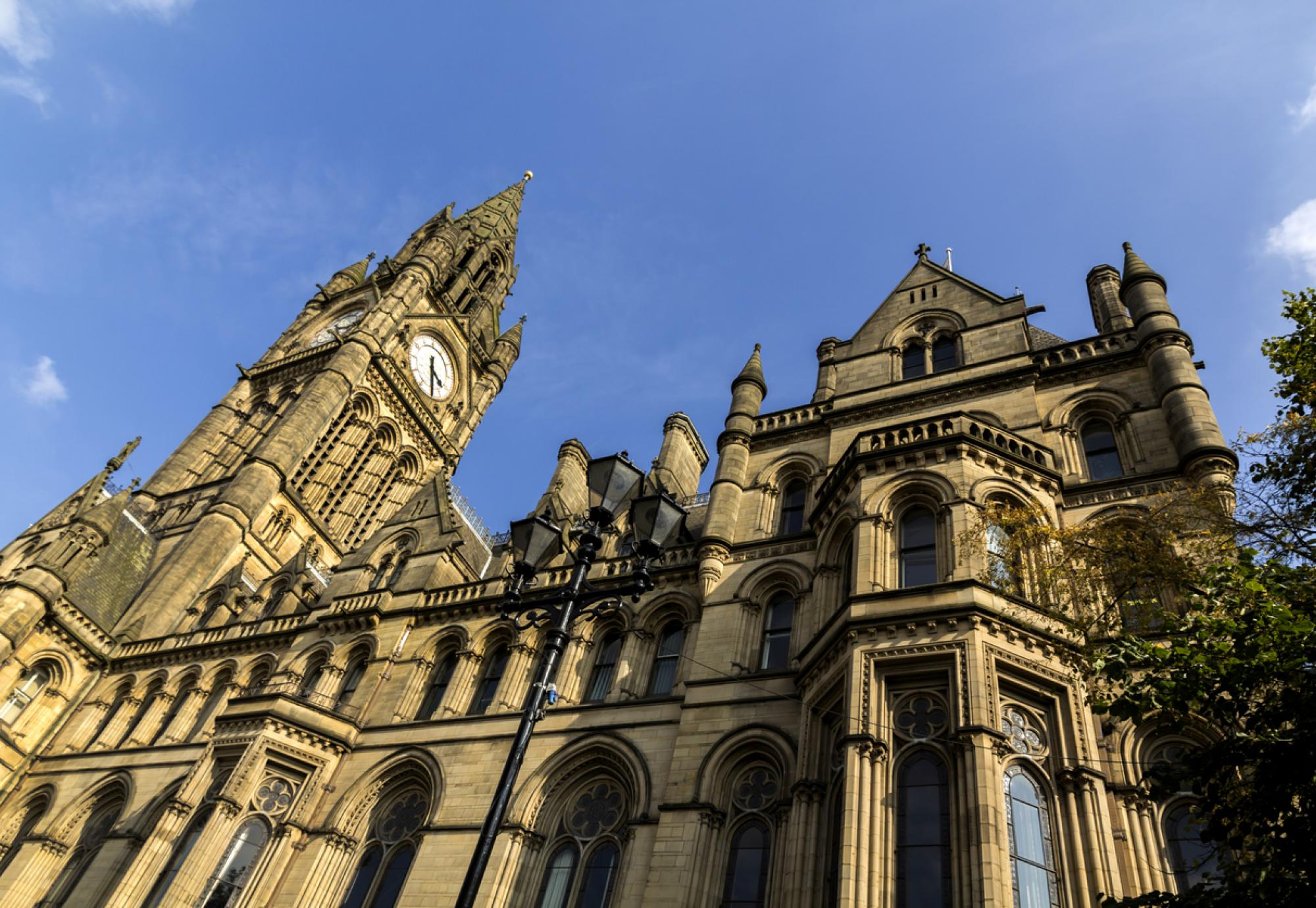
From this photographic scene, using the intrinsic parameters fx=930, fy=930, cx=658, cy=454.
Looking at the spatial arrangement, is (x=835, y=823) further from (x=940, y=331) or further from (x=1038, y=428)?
(x=940, y=331)

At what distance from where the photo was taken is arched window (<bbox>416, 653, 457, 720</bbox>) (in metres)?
22.1

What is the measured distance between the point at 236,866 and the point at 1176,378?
2120cm

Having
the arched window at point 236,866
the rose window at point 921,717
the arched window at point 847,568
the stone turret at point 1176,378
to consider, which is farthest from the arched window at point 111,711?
the stone turret at point 1176,378

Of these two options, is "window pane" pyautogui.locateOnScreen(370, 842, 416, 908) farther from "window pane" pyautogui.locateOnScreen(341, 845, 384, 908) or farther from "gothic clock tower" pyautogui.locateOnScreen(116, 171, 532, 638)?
"gothic clock tower" pyautogui.locateOnScreen(116, 171, 532, 638)

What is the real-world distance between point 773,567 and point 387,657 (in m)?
10.3

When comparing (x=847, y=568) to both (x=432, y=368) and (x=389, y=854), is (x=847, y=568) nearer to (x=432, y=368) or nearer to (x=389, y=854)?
(x=389, y=854)

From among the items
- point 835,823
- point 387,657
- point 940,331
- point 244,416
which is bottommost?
point 835,823

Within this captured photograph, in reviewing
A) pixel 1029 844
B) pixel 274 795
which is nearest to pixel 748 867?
pixel 1029 844

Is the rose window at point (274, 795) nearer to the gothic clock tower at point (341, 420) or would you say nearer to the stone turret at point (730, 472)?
the stone turret at point (730, 472)

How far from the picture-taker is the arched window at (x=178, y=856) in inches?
717

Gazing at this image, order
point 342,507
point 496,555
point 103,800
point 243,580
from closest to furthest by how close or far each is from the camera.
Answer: point 103,800 → point 496,555 → point 243,580 → point 342,507

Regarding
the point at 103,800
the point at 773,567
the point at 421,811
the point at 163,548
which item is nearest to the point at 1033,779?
the point at 773,567

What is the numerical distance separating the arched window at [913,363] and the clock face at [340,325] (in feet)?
121

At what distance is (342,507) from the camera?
1763 inches
